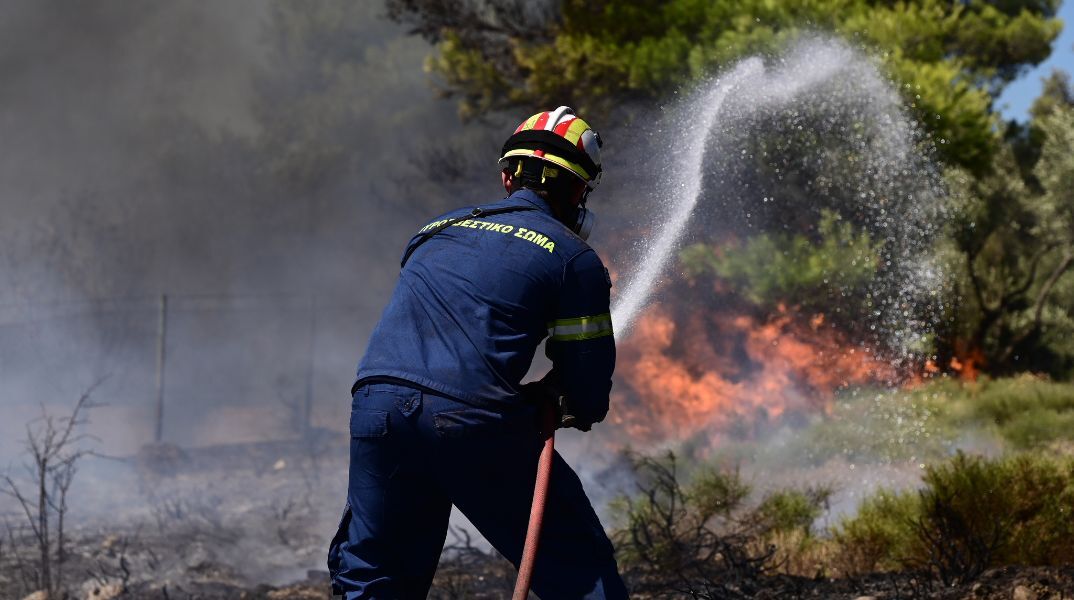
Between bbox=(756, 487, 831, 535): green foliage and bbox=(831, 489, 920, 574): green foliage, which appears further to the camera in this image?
bbox=(756, 487, 831, 535): green foliage

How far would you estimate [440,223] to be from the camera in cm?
337

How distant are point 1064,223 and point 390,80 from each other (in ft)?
40.9

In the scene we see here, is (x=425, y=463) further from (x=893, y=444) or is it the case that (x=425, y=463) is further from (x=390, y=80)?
(x=390, y=80)

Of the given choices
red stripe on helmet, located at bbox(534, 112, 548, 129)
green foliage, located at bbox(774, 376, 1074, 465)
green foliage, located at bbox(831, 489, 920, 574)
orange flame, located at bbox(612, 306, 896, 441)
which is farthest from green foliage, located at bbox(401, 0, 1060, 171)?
red stripe on helmet, located at bbox(534, 112, 548, 129)

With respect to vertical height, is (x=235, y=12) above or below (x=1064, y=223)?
above

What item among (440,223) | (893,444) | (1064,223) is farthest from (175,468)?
(1064,223)

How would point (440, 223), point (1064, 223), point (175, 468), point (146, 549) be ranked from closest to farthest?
point (440, 223), point (146, 549), point (175, 468), point (1064, 223)

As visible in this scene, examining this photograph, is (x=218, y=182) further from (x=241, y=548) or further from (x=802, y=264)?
(x=241, y=548)

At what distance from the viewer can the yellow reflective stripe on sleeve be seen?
3.07m

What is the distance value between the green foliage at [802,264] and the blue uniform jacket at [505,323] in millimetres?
8191

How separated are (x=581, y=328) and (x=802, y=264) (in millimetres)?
8454

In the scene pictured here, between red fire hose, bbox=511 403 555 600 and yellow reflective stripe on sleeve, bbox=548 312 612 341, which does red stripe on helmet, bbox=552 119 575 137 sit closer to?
yellow reflective stripe on sleeve, bbox=548 312 612 341

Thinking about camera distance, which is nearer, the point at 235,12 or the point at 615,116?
the point at 615,116

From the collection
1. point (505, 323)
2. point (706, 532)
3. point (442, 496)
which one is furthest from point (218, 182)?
point (505, 323)
